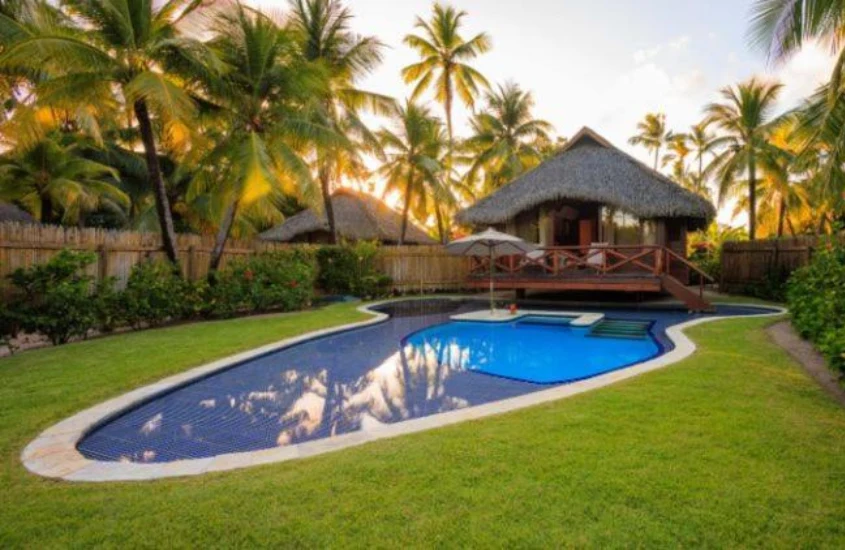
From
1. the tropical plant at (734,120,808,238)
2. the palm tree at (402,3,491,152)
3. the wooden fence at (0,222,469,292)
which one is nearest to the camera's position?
the wooden fence at (0,222,469,292)

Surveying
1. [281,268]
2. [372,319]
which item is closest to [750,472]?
[372,319]

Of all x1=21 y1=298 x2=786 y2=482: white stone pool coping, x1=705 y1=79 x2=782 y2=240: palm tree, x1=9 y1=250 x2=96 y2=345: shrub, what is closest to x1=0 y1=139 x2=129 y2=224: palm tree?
x1=9 y1=250 x2=96 y2=345: shrub

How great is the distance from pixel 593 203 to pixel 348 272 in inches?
368

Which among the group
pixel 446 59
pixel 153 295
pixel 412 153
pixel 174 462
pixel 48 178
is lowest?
pixel 174 462

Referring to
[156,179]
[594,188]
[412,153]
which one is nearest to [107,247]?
[156,179]

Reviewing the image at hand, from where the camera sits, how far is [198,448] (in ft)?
13.8

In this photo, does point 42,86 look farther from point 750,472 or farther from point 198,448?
point 750,472

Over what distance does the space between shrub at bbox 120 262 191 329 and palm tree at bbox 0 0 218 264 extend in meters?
1.79

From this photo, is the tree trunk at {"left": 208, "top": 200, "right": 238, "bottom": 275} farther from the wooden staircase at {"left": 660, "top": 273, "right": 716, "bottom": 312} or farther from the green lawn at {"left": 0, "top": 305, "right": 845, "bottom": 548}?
the wooden staircase at {"left": 660, "top": 273, "right": 716, "bottom": 312}

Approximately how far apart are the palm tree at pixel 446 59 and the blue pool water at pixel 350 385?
15152 millimetres

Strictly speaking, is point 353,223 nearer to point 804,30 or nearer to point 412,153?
point 412,153

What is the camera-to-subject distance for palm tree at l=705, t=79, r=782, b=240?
59.5 feet

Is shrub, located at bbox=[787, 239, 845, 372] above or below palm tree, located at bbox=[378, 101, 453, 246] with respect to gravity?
below

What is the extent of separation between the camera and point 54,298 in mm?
7836
